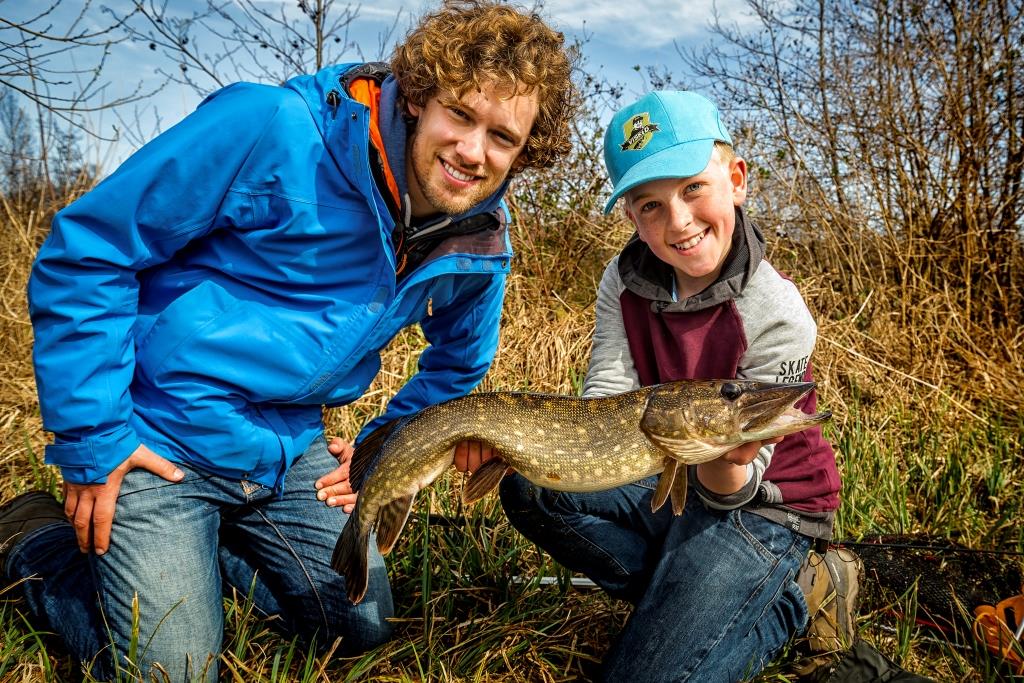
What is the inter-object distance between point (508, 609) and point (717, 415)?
111cm

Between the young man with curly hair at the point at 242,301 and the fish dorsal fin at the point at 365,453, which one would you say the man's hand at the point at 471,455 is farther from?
the young man with curly hair at the point at 242,301

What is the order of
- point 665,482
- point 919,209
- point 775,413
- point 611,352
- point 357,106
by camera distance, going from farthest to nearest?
point 919,209 < point 611,352 < point 357,106 < point 665,482 < point 775,413

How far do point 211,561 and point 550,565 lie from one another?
129cm

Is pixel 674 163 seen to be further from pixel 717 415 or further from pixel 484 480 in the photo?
pixel 484 480

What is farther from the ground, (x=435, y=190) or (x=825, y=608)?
(x=435, y=190)

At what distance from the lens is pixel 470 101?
2.38m

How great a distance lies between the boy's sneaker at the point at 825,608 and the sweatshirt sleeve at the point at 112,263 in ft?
7.26

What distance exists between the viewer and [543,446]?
214 cm

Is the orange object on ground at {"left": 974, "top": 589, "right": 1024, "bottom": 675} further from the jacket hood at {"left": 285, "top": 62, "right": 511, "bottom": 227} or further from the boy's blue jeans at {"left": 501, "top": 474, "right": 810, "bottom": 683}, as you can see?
the jacket hood at {"left": 285, "top": 62, "right": 511, "bottom": 227}

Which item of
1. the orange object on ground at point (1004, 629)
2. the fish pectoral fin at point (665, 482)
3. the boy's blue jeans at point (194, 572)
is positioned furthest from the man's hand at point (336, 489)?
the orange object on ground at point (1004, 629)

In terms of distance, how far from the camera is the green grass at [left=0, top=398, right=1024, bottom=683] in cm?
239

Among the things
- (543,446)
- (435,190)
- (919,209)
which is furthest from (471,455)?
(919,209)

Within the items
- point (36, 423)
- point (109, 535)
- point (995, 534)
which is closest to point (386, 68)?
point (109, 535)

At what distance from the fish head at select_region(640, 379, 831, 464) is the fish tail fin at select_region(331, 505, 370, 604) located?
87 cm
